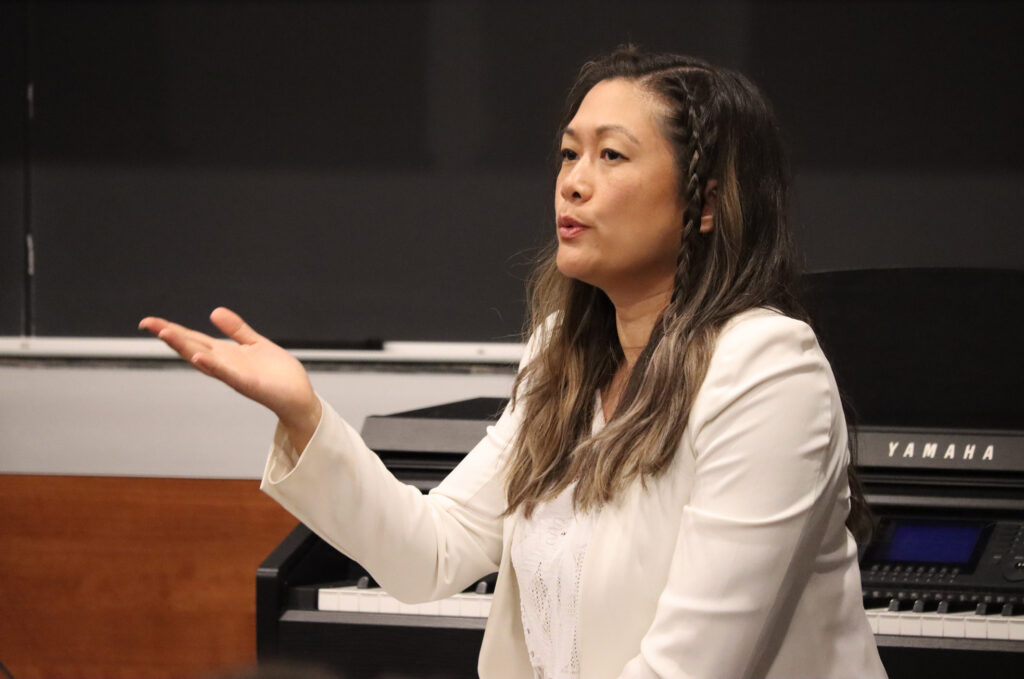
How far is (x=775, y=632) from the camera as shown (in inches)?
46.8

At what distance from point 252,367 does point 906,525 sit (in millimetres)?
1012

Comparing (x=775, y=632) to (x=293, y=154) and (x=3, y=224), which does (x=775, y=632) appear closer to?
(x=293, y=154)

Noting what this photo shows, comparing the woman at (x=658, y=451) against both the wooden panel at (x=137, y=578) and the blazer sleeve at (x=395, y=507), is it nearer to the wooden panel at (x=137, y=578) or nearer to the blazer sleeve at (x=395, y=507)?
the blazer sleeve at (x=395, y=507)

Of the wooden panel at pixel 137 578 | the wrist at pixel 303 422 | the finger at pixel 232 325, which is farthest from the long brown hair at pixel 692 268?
the wooden panel at pixel 137 578

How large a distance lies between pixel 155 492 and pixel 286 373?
0.98 metres

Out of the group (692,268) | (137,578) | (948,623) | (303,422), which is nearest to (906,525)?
(948,623)

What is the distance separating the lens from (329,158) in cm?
256

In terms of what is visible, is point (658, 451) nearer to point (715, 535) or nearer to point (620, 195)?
point (715, 535)

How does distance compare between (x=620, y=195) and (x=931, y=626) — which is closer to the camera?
(x=620, y=195)

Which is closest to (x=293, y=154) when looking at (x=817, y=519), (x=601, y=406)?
(x=601, y=406)

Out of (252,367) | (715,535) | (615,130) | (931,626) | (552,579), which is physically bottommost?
(931,626)

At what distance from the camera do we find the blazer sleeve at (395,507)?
4.09 ft

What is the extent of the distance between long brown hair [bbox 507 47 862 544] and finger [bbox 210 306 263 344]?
0.37 m

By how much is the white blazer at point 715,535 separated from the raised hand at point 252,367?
0.12 ft
